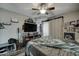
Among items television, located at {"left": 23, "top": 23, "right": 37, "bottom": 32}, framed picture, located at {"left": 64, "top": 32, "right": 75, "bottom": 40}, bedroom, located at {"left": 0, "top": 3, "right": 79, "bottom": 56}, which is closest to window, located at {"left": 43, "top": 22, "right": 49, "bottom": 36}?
bedroom, located at {"left": 0, "top": 3, "right": 79, "bottom": 56}

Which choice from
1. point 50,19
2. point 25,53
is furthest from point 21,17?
point 25,53

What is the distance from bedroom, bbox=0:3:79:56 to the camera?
1780mm

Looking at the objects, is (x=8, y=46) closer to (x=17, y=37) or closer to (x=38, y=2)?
(x=17, y=37)

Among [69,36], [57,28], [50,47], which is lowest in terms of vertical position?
[50,47]

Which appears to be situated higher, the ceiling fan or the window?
the ceiling fan

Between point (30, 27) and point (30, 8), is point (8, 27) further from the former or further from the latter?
point (30, 8)

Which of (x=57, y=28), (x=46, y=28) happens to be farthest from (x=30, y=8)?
(x=57, y=28)

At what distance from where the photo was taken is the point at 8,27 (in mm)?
1793

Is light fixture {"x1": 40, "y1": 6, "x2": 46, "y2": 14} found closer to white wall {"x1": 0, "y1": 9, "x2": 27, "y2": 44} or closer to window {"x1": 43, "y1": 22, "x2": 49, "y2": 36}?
window {"x1": 43, "y1": 22, "x2": 49, "y2": 36}

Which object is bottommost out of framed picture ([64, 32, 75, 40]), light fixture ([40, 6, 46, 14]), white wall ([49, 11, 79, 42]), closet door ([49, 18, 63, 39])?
framed picture ([64, 32, 75, 40])

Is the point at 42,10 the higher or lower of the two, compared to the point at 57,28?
higher

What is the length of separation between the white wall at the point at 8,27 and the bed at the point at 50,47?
33 centimetres

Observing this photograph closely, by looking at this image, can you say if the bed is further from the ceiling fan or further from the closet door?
the ceiling fan

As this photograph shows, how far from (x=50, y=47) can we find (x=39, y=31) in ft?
1.08
